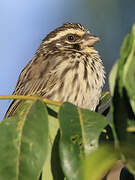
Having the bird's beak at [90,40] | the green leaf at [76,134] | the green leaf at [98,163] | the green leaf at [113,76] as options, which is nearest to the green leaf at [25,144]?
the green leaf at [76,134]

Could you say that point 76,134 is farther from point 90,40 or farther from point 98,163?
point 90,40

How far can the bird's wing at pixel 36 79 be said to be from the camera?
9.36 ft

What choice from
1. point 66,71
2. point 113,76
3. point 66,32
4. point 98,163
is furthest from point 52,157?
point 66,32

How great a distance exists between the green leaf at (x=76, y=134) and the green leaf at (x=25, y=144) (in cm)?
7

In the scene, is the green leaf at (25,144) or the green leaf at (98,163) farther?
the green leaf at (25,144)

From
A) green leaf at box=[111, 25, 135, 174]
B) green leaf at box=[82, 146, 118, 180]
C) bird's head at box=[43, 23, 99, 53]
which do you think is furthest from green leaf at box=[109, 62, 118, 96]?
bird's head at box=[43, 23, 99, 53]

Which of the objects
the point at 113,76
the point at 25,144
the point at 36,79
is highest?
the point at 113,76

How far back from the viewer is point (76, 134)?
139 centimetres

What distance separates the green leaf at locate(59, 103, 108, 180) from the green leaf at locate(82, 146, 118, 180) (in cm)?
37

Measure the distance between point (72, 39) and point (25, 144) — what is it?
1782 millimetres

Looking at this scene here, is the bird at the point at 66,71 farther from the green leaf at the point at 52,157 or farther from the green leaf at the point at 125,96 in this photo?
the green leaf at the point at 125,96

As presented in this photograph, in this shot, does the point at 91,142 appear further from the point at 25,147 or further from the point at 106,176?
the point at 106,176

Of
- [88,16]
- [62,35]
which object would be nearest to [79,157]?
[62,35]

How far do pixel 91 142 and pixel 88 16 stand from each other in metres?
4.32
